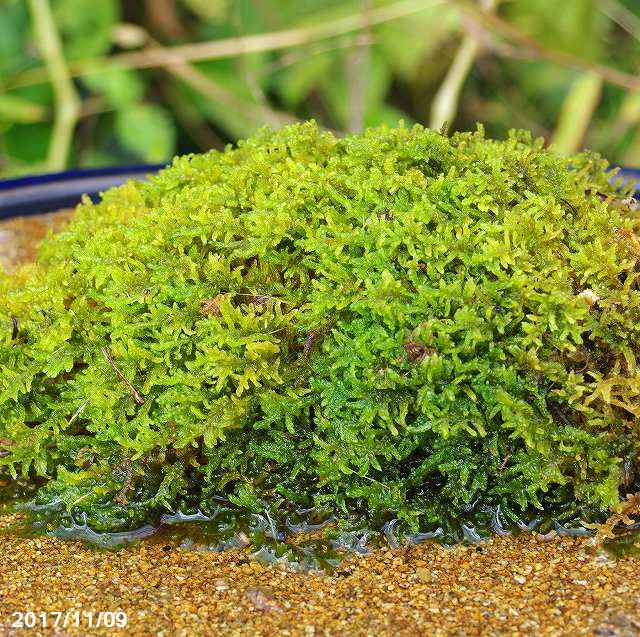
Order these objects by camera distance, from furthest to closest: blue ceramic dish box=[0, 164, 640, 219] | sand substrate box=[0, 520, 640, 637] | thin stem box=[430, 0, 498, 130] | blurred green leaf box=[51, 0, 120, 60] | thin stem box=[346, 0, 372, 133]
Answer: blurred green leaf box=[51, 0, 120, 60]
thin stem box=[346, 0, 372, 133]
thin stem box=[430, 0, 498, 130]
blue ceramic dish box=[0, 164, 640, 219]
sand substrate box=[0, 520, 640, 637]

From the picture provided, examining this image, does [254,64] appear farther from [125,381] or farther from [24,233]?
[125,381]

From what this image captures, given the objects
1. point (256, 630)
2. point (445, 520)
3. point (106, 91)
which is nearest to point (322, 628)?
point (256, 630)

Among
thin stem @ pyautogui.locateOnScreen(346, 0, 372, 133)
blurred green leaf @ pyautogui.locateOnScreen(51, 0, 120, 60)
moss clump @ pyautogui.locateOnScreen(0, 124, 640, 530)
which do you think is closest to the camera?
moss clump @ pyautogui.locateOnScreen(0, 124, 640, 530)

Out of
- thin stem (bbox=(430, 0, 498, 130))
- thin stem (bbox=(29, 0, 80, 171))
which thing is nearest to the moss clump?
thin stem (bbox=(430, 0, 498, 130))

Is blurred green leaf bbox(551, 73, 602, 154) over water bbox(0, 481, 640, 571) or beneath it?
over

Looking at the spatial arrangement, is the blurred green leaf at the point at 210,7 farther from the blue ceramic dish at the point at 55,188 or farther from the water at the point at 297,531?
the water at the point at 297,531

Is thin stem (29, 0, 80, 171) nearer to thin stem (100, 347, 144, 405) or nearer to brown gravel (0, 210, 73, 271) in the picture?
brown gravel (0, 210, 73, 271)

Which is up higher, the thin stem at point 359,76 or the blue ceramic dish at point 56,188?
the thin stem at point 359,76

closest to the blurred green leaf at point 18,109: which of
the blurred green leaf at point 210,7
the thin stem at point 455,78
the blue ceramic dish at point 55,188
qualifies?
the blurred green leaf at point 210,7
